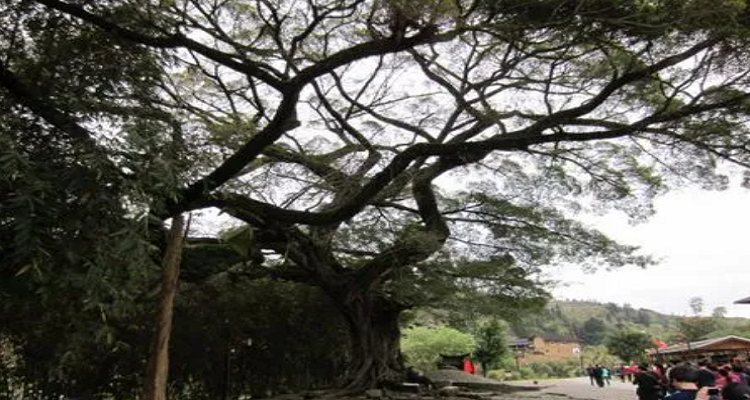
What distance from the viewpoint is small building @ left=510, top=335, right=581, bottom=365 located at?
5126 cm

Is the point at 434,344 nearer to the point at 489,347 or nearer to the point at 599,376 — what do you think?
the point at 489,347

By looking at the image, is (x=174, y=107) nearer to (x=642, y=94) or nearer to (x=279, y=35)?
(x=279, y=35)

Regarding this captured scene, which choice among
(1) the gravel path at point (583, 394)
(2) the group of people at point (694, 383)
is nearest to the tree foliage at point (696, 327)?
(1) the gravel path at point (583, 394)

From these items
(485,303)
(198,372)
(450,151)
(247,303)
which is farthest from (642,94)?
(198,372)

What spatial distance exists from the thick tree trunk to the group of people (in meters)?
5.17

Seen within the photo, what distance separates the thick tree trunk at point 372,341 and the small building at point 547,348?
122 ft

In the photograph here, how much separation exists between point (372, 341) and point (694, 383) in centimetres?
694

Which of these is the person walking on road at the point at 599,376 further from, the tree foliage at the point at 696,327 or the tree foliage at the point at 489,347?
the tree foliage at the point at 696,327

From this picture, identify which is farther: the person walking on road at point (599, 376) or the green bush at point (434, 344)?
the green bush at point (434, 344)

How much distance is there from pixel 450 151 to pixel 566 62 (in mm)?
1992

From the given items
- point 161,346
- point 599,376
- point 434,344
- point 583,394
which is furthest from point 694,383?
point 434,344

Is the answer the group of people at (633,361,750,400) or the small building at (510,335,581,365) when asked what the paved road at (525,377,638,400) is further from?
the small building at (510,335,581,365)

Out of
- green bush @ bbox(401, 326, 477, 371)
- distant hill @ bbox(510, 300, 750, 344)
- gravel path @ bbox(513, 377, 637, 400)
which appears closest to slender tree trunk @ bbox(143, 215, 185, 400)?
gravel path @ bbox(513, 377, 637, 400)

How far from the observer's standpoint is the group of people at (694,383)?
7191 mm
